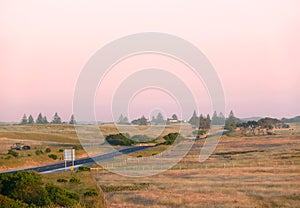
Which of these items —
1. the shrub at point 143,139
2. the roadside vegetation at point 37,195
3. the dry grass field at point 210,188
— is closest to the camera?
the roadside vegetation at point 37,195

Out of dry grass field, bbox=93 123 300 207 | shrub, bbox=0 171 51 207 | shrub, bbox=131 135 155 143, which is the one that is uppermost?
shrub, bbox=131 135 155 143

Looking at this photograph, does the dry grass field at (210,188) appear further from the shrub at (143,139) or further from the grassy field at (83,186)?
the shrub at (143,139)

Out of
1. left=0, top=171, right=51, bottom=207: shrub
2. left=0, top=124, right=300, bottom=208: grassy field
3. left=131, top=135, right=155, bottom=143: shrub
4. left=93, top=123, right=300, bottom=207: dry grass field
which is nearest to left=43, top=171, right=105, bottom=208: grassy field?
left=0, top=124, right=300, bottom=208: grassy field

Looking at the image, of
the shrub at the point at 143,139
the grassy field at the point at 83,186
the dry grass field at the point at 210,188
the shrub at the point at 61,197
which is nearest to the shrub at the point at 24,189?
the shrub at the point at 61,197

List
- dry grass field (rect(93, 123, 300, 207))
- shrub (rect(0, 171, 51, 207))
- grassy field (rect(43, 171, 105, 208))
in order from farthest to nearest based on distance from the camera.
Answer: dry grass field (rect(93, 123, 300, 207)) → grassy field (rect(43, 171, 105, 208)) → shrub (rect(0, 171, 51, 207))

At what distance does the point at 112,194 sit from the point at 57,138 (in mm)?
134513

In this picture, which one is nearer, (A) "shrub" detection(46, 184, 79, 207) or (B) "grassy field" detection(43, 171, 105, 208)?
(A) "shrub" detection(46, 184, 79, 207)

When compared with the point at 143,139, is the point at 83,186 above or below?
below

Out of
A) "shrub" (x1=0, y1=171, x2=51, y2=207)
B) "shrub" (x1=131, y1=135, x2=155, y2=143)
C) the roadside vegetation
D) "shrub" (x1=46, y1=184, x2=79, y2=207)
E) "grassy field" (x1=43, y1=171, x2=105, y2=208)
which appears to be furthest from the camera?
"shrub" (x1=131, y1=135, x2=155, y2=143)

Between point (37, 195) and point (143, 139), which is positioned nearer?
point (37, 195)

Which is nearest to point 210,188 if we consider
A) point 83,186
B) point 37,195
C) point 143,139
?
point 83,186

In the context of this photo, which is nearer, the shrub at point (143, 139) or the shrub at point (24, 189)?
the shrub at point (24, 189)

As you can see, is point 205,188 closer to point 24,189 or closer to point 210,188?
point 210,188

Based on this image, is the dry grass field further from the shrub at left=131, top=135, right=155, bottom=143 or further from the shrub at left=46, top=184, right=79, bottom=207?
the shrub at left=131, top=135, right=155, bottom=143
